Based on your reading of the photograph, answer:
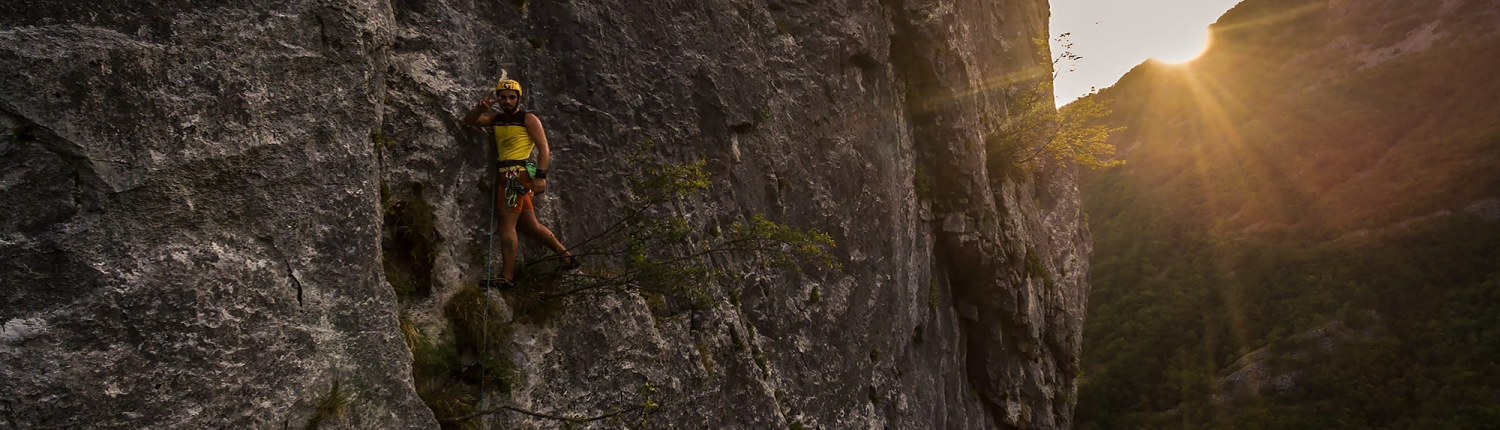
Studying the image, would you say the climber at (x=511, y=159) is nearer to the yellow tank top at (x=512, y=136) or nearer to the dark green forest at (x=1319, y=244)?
the yellow tank top at (x=512, y=136)

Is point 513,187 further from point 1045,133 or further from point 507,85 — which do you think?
point 1045,133

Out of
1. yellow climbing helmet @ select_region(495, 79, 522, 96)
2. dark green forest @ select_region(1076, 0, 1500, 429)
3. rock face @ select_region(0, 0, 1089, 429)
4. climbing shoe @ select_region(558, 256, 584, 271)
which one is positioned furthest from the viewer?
dark green forest @ select_region(1076, 0, 1500, 429)

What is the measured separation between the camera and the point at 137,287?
3584 mm

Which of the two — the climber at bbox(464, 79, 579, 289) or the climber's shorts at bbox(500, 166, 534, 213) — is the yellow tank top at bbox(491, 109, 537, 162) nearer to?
the climber at bbox(464, 79, 579, 289)

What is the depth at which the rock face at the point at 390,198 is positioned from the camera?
3.51 metres

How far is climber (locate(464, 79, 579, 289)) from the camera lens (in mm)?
5750

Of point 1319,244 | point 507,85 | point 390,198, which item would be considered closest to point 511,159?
point 507,85

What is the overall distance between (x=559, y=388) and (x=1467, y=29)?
87.1 m

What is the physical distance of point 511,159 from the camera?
582 centimetres

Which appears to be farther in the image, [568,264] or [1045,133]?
[1045,133]

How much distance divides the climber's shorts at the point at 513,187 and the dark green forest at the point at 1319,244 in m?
42.1

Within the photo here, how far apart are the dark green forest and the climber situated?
4202cm

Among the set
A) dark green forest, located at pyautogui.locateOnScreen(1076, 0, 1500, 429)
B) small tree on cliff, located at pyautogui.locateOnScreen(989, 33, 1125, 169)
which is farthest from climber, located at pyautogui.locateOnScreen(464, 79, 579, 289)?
dark green forest, located at pyautogui.locateOnScreen(1076, 0, 1500, 429)

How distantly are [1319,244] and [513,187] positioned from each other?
222 ft
